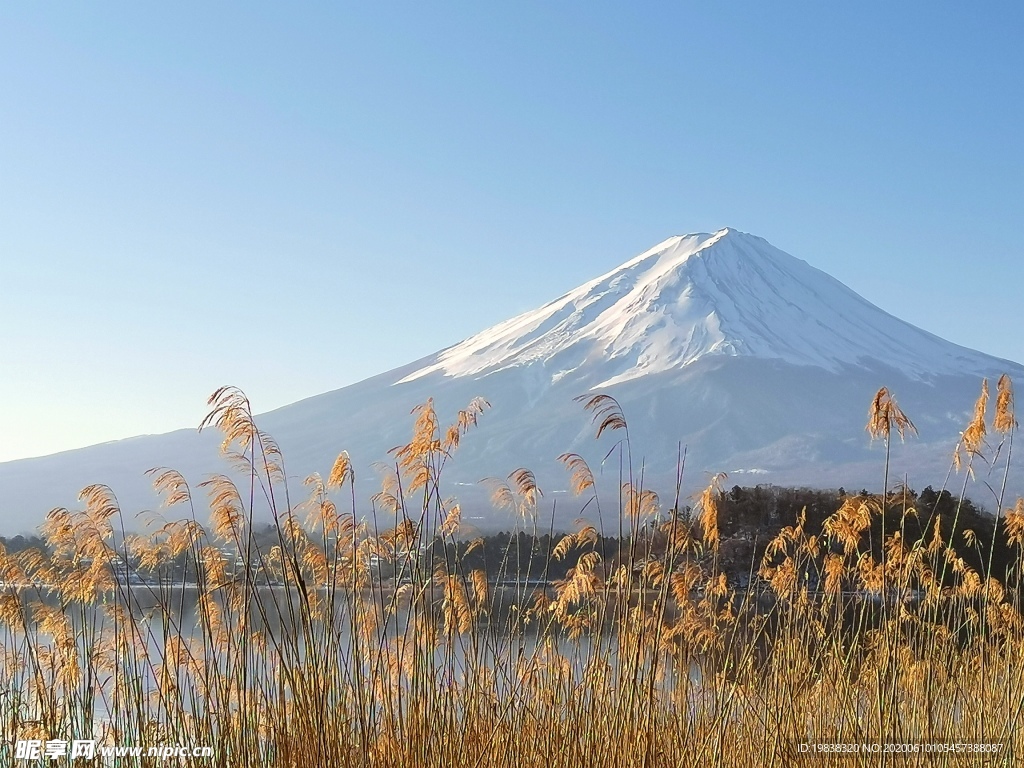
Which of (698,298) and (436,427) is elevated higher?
(698,298)

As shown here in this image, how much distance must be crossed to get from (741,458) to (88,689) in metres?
92.0

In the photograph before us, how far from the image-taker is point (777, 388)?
10638 cm

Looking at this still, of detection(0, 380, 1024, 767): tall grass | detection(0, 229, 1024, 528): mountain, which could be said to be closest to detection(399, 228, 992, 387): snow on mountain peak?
detection(0, 229, 1024, 528): mountain

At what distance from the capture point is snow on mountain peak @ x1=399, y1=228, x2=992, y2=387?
10731 centimetres

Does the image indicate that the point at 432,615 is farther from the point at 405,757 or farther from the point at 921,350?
the point at 921,350

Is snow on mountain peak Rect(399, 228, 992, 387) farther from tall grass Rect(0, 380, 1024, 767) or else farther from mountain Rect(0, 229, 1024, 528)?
tall grass Rect(0, 380, 1024, 767)

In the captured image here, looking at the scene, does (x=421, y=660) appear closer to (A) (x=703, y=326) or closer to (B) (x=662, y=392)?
(B) (x=662, y=392)

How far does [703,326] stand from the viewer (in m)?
112

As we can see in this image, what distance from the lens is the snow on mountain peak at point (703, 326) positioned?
107m

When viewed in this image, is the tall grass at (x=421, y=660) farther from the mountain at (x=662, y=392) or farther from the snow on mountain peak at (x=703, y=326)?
the snow on mountain peak at (x=703, y=326)

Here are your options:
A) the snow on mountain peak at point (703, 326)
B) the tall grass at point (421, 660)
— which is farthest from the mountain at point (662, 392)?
the tall grass at point (421, 660)

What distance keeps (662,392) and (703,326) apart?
12.8 meters

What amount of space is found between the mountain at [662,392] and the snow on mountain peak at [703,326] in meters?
0.24

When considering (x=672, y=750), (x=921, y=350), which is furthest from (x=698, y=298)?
(x=672, y=750)
